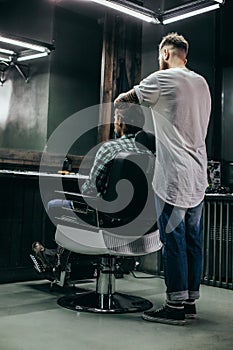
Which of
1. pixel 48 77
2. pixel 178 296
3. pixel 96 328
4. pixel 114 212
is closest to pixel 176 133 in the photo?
pixel 114 212

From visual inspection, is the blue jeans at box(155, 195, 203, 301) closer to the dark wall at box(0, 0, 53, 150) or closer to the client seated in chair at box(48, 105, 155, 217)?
the client seated in chair at box(48, 105, 155, 217)

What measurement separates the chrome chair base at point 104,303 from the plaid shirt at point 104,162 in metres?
0.77

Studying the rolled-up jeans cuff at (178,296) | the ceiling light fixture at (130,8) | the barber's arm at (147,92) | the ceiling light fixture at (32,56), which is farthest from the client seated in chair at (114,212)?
the ceiling light fixture at (32,56)

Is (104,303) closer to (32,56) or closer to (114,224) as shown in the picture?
(114,224)

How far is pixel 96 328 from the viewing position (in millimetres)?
2480

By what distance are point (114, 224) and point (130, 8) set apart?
2530 millimetres

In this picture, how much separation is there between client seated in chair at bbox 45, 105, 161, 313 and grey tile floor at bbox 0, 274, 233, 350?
204 millimetres

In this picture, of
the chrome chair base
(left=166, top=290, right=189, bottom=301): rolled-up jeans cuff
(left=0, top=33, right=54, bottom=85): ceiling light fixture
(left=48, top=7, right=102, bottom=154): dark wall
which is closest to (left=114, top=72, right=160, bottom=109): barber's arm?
(left=166, top=290, right=189, bottom=301): rolled-up jeans cuff

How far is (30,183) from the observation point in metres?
3.88

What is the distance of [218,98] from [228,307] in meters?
2.55

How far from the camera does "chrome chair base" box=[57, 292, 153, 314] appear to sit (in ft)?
9.42

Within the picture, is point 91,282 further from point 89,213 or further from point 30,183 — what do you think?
point 89,213

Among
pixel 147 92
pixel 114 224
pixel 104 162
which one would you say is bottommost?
pixel 114 224

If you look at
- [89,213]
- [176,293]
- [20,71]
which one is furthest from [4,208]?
[20,71]
